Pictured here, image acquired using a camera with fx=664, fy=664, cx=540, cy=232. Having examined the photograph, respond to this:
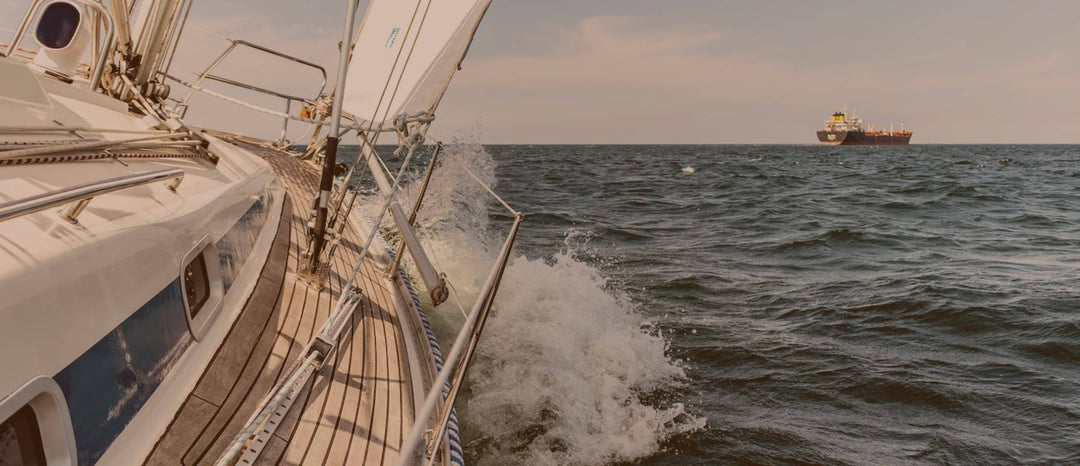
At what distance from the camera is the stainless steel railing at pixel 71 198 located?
1.50m

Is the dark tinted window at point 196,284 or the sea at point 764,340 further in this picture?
the sea at point 764,340

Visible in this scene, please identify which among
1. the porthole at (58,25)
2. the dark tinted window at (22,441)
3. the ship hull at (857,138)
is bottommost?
the dark tinted window at (22,441)

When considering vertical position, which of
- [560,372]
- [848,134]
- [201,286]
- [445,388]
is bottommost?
[560,372]

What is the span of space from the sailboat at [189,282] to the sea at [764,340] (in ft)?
3.05

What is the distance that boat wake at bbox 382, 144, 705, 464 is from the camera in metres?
4.62

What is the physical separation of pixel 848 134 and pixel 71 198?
102804mm

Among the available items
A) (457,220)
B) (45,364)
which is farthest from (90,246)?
(457,220)

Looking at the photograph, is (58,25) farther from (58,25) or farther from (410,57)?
(410,57)

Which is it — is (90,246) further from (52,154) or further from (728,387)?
(728,387)

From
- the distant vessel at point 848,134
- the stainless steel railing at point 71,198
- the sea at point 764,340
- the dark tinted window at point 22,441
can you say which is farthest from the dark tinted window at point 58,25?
the distant vessel at point 848,134

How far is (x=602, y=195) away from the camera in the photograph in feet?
64.2

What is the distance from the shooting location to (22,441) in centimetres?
154

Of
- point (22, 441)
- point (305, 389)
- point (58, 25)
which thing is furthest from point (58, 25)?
point (22, 441)

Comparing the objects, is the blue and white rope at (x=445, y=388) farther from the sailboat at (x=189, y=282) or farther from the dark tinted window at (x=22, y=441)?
the dark tinted window at (x=22, y=441)
